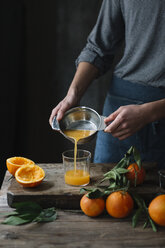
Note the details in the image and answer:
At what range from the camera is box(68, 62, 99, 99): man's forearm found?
179 centimetres

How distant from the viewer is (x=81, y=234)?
1.10 metres

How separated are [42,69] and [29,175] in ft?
5.16

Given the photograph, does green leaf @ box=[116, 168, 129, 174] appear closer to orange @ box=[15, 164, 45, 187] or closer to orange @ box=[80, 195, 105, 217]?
orange @ box=[80, 195, 105, 217]

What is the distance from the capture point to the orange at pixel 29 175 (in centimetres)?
134

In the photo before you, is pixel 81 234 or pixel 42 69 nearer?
pixel 81 234

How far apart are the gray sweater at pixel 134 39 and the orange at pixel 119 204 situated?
0.69 m

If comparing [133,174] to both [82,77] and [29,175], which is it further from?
[82,77]

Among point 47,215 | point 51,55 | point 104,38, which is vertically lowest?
point 47,215

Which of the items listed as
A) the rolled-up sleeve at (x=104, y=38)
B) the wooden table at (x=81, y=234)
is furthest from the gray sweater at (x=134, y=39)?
the wooden table at (x=81, y=234)

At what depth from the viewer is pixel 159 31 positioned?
165 centimetres

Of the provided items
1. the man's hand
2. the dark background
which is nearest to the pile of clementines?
the man's hand

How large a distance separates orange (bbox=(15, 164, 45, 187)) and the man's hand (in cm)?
34

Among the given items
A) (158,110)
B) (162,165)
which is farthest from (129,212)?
(162,165)

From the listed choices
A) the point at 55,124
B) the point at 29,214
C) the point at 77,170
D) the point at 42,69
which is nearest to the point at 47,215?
the point at 29,214
